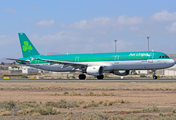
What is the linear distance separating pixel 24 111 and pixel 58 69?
132ft

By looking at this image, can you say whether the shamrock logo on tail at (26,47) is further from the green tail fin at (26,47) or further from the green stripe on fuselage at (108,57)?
the green stripe on fuselage at (108,57)

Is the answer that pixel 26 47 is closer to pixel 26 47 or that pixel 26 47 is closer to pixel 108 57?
pixel 26 47

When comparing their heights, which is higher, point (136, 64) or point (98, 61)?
point (98, 61)

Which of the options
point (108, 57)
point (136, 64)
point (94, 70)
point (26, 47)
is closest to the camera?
point (136, 64)

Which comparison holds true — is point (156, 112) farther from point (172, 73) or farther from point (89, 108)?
point (172, 73)

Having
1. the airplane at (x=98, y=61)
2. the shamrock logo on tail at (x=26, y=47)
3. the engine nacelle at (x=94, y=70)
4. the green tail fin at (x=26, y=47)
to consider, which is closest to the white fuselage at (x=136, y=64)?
the airplane at (x=98, y=61)

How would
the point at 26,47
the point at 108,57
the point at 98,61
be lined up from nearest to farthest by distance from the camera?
the point at 108,57 < the point at 98,61 < the point at 26,47

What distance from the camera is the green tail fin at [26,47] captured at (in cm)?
6003

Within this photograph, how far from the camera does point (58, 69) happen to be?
5697 centimetres

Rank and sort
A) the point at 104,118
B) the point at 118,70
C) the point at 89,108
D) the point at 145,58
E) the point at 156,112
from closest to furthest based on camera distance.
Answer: the point at 104,118, the point at 156,112, the point at 89,108, the point at 145,58, the point at 118,70

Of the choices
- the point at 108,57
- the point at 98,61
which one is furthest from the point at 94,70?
the point at 108,57

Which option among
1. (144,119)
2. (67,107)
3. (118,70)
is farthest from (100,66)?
(144,119)

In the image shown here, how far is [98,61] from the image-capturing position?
5231 cm

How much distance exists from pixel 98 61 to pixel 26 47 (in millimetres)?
16453
